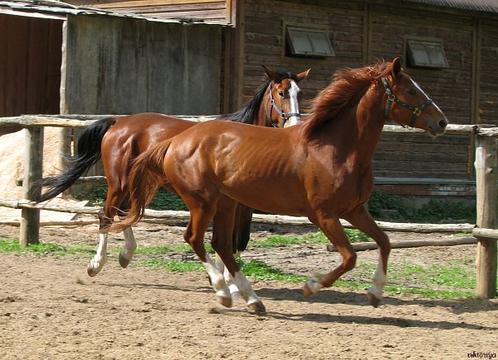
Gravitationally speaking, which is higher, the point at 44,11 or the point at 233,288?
the point at 44,11

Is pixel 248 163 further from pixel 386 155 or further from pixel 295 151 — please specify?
pixel 386 155

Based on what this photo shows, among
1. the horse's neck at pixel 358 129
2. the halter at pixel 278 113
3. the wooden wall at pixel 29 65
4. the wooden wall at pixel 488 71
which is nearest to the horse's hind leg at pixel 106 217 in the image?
the halter at pixel 278 113

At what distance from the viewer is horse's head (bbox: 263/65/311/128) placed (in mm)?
8531

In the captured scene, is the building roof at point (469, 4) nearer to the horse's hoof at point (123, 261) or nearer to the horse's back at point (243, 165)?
the horse's hoof at point (123, 261)

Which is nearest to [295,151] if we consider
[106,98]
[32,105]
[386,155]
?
[106,98]

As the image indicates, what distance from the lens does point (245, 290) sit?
22.5 ft

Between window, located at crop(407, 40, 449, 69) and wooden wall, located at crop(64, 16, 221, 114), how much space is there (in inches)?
172

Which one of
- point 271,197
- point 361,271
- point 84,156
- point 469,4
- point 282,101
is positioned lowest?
point 361,271

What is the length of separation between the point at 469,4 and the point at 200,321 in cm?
1333

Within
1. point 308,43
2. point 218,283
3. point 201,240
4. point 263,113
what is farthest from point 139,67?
point 218,283

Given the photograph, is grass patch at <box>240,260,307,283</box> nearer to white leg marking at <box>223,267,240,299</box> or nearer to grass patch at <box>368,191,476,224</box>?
white leg marking at <box>223,267,240,299</box>

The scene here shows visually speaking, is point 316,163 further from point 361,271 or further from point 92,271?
point 361,271

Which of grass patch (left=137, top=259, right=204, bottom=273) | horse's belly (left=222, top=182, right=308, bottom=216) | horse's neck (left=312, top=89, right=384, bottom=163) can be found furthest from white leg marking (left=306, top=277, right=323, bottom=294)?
grass patch (left=137, top=259, right=204, bottom=273)

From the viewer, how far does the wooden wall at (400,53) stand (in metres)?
15.5
